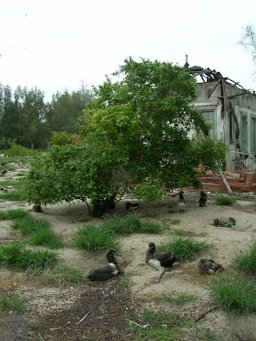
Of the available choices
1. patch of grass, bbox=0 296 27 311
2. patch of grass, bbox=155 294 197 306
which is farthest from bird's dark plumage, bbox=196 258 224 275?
patch of grass, bbox=0 296 27 311

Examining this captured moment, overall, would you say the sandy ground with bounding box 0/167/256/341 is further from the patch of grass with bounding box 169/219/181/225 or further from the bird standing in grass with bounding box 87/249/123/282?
the bird standing in grass with bounding box 87/249/123/282

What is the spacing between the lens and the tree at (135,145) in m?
9.30

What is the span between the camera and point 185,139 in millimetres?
10445

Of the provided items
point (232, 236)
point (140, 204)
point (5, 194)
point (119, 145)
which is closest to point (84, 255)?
point (232, 236)

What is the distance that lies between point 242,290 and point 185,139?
5.68 m

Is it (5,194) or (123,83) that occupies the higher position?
(123,83)

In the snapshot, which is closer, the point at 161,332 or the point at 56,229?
the point at 161,332

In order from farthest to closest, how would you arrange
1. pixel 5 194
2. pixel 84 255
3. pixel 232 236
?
pixel 5 194
pixel 232 236
pixel 84 255

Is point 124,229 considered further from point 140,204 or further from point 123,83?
point 123,83

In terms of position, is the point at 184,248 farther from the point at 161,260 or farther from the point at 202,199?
the point at 202,199

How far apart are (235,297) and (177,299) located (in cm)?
71

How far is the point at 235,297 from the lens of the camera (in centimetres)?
505

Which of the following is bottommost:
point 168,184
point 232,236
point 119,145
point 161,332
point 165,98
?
point 161,332

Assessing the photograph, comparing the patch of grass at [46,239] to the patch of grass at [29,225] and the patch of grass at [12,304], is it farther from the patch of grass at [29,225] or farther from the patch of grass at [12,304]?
the patch of grass at [12,304]
